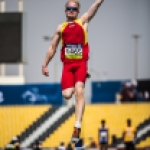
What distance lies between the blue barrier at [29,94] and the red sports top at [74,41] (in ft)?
74.1

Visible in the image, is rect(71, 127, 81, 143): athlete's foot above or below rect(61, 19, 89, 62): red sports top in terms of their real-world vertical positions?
below

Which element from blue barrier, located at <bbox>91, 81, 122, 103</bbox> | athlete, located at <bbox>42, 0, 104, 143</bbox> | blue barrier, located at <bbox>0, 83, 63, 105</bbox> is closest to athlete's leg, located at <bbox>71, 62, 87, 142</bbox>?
athlete, located at <bbox>42, 0, 104, 143</bbox>

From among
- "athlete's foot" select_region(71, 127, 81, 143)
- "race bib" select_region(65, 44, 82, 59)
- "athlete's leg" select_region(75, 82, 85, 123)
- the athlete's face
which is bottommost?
"athlete's foot" select_region(71, 127, 81, 143)

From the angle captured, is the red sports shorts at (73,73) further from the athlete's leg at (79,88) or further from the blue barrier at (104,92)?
the blue barrier at (104,92)

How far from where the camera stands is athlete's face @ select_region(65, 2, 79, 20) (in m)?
9.32

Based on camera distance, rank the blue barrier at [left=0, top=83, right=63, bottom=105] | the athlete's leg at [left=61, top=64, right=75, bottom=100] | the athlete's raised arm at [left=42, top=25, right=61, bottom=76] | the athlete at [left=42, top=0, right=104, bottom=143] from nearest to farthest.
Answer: the athlete at [left=42, top=0, right=104, bottom=143] → the athlete's raised arm at [left=42, top=25, right=61, bottom=76] → the athlete's leg at [left=61, top=64, right=75, bottom=100] → the blue barrier at [left=0, top=83, right=63, bottom=105]

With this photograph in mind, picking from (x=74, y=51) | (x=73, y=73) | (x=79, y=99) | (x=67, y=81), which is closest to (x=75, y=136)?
(x=79, y=99)

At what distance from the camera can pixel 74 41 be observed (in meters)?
9.48

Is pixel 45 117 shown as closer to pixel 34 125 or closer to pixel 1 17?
pixel 34 125

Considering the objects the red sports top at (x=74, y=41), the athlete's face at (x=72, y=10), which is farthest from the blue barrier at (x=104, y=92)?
the athlete's face at (x=72, y=10)

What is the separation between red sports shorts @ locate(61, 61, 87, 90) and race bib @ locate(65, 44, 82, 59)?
10 cm

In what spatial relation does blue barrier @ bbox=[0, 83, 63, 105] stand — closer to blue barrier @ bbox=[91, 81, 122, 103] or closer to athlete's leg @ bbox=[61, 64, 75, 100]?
blue barrier @ bbox=[91, 81, 122, 103]

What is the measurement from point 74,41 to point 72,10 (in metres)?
0.38

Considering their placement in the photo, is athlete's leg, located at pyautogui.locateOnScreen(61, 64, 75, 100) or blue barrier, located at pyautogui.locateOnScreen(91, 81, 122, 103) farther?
blue barrier, located at pyautogui.locateOnScreen(91, 81, 122, 103)
